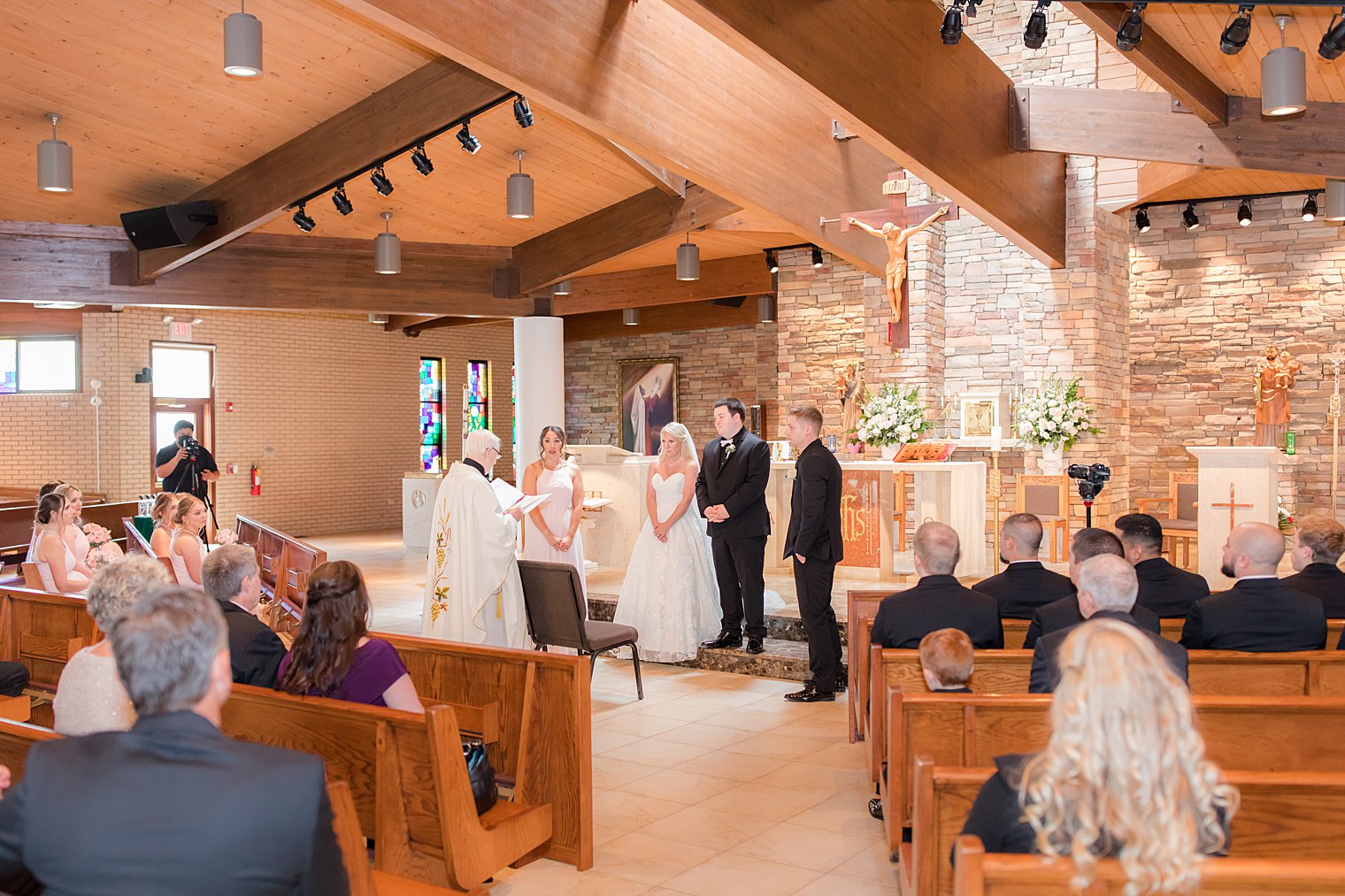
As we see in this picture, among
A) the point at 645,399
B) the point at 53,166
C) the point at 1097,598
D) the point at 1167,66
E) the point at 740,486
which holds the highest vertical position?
the point at 1167,66

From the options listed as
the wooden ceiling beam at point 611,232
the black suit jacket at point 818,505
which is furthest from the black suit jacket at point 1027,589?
the wooden ceiling beam at point 611,232

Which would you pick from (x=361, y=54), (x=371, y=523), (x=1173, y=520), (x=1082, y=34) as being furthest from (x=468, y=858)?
(x=371, y=523)

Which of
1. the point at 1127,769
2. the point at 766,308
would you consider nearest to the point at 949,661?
the point at 1127,769

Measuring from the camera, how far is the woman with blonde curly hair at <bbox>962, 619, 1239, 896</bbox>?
62.8 inches

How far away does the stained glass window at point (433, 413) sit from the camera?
18.3 m

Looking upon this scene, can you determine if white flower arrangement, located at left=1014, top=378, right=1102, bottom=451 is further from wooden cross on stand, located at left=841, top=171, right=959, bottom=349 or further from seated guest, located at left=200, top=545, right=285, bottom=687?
seated guest, located at left=200, top=545, right=285, bottom=687

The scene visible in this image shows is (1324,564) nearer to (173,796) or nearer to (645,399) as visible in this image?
(173,796)

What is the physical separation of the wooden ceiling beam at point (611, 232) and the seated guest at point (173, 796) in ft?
23.3

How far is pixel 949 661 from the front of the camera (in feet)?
11.2

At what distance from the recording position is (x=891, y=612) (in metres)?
4.12

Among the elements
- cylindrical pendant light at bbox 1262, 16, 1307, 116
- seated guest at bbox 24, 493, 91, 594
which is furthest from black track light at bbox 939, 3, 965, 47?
seated guest at bbox 24, 493, 91, 594

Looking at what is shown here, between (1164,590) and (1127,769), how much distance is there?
118 inches

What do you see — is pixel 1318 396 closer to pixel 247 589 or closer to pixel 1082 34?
pixel 1082 34

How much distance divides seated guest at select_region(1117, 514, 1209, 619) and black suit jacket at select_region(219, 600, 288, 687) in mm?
3050
